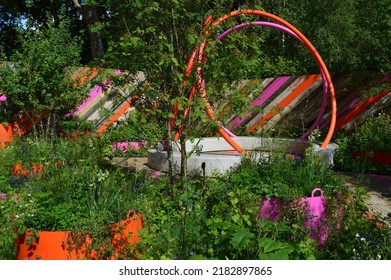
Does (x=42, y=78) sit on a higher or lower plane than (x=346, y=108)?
higher

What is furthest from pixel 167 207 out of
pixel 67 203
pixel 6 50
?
pixel 6 50

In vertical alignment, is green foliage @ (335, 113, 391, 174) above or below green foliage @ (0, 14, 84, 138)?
below

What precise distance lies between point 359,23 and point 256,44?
1917 centimetres

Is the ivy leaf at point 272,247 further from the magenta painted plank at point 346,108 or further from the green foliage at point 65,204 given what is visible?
the magenta painted plank at point 346,108

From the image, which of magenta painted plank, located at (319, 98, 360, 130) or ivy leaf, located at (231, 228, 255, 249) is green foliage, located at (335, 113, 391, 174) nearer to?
magenta painted plank, located at (319, 98, 360, 130)

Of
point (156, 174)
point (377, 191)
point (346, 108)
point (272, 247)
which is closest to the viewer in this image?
point (272, 247)

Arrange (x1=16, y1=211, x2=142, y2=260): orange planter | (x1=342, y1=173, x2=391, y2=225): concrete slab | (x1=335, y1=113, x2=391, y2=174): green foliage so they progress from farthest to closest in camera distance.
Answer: (x1=335, y1=113, x2=391, y2=174): green foliage < (x1=342, y1=173, x2=391, y2=225): concrete slab < (x1=16, y1=211, x2=142, y2=260): orange planter

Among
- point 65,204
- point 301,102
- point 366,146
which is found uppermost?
point 301,102

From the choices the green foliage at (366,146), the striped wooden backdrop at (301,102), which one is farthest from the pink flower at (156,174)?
the green foliage at (366,146)

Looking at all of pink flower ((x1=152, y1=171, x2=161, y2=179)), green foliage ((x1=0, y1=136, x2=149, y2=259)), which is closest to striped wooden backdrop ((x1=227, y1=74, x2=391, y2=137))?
pink flower ((x1=152, y1=171, x2=161, y2=179))

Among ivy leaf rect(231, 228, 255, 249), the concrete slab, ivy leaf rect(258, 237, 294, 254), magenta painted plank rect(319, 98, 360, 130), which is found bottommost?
the concrete slab

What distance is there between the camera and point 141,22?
4.93m

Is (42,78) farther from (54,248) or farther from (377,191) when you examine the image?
(377,191)

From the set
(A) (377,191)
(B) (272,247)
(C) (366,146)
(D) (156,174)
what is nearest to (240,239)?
(B) (272,247)
